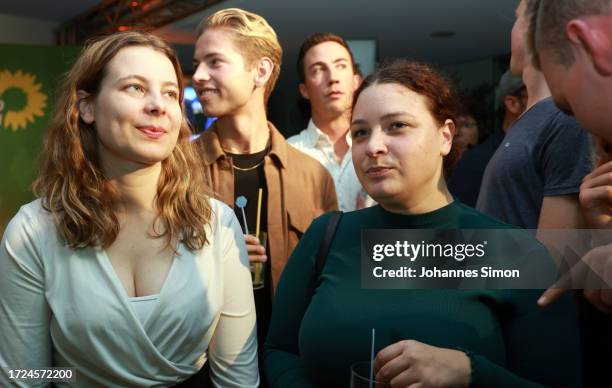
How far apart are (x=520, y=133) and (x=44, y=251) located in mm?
1350

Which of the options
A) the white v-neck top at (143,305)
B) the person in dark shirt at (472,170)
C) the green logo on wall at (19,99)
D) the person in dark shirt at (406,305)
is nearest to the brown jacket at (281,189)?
the person in dark shirt at (406,305)

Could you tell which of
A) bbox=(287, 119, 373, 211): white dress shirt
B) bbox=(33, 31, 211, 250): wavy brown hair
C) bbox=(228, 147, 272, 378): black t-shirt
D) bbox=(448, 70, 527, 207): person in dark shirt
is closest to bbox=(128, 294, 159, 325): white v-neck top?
bbox=(33, 31, 211, 250): wavy brown hair

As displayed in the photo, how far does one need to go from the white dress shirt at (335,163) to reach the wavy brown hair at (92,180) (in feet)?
3.70

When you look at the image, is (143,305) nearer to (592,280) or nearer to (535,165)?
(592,280)

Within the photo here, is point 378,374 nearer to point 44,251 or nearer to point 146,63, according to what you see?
point 44,251

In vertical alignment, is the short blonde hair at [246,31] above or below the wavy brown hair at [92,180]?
above

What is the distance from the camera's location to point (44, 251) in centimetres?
135

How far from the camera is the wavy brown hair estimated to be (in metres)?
1.42

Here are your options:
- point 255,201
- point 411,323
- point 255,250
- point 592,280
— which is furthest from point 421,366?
point 255,201

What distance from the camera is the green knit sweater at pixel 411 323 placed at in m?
1.20

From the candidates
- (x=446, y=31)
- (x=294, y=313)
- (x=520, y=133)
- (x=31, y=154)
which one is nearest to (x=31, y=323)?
(x=294, y=313)

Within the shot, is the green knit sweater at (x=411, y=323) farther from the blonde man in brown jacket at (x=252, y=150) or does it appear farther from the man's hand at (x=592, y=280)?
the blonde man in brown jacket at (x=252, y=150)

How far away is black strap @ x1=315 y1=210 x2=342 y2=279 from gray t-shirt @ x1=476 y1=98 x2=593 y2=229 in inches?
21.5

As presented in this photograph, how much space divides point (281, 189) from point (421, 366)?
1.11 metres
